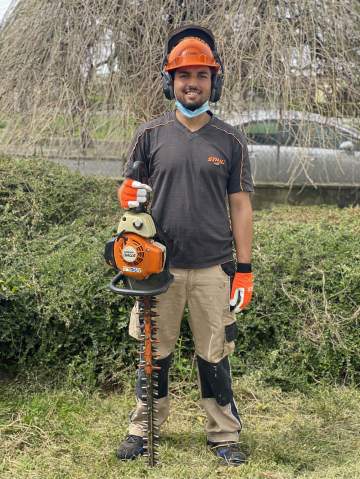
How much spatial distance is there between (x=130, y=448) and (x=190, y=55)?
1.70 metres

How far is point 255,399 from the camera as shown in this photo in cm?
344

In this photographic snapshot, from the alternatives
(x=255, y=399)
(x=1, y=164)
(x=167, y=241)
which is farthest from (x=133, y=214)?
(x=1, y=164)

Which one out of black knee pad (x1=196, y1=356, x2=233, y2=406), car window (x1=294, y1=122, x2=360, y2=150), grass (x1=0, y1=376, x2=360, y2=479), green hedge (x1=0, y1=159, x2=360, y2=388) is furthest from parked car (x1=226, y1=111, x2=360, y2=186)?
black knee pad (x1=196, y1=356, x2=233, y2=406)

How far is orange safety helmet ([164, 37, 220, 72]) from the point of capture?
2.57 m

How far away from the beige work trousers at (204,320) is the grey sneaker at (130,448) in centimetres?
3

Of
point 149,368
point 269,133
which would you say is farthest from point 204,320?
point 269,133

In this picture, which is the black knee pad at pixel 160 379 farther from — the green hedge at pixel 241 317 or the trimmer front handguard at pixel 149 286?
the green hedge at pixel 241 317

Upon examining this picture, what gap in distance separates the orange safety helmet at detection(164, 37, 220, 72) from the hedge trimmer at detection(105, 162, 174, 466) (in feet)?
1.46

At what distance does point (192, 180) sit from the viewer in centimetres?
260

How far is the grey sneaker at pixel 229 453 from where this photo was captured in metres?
2.79

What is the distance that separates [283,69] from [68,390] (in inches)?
141

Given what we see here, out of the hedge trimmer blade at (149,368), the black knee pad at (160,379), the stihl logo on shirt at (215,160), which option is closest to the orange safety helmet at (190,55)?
the stihl logo on shirt at (215,160)

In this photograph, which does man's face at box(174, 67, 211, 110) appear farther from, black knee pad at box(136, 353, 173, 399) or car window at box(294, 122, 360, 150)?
car window at box(294, 122, 360, 150)

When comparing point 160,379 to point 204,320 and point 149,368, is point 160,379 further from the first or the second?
point 204,320
